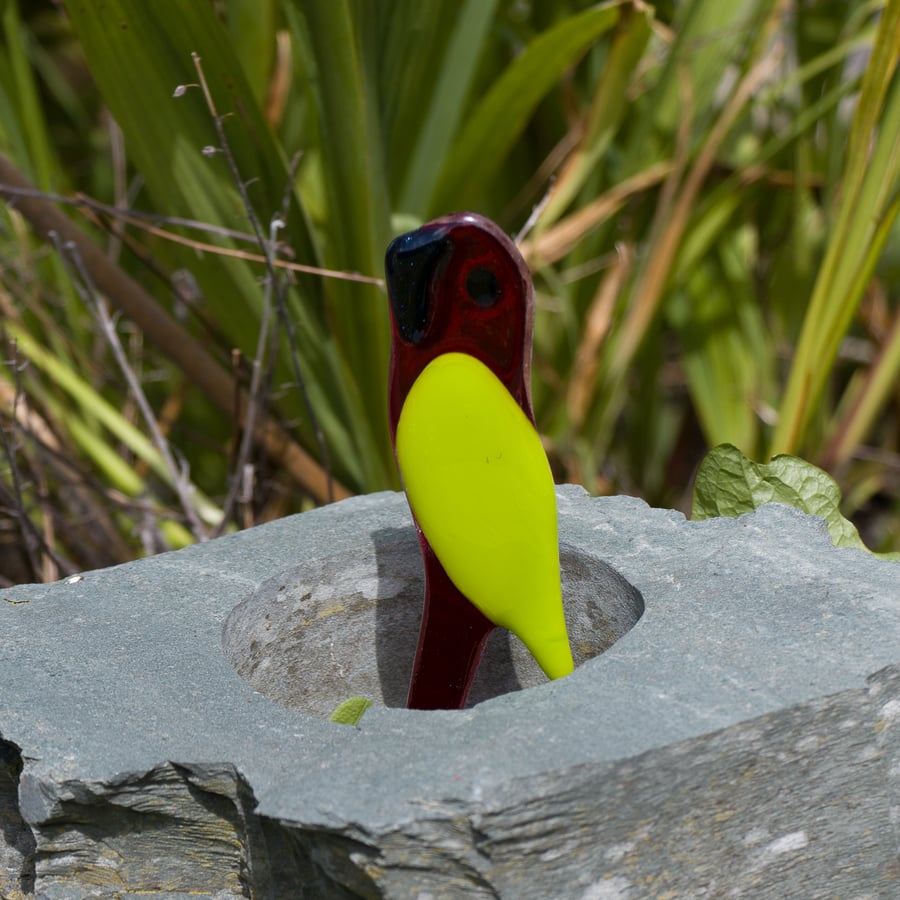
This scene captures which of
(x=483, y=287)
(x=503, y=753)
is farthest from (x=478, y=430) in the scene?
(x=503, y=753)

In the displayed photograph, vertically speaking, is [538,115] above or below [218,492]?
above

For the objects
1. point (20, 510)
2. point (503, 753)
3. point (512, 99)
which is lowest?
point (20, 510)

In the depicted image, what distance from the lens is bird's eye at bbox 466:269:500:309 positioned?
61cm

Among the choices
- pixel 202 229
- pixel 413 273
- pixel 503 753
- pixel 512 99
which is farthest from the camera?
pixel 512 99

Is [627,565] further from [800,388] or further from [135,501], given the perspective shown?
[135,501]

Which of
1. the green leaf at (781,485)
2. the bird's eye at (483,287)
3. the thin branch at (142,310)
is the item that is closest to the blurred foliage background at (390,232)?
the thin branch at (142,310)

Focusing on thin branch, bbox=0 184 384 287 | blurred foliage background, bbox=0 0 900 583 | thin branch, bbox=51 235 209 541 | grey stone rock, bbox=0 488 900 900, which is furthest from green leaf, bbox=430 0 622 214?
grey stone rock, bbox=0 488 900 900

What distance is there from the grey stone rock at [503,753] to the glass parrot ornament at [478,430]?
0.22ft

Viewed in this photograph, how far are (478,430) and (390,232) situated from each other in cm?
42

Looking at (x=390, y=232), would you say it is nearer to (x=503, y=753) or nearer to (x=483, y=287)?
(x=483, y=287)

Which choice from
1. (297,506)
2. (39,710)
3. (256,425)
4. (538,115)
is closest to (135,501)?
(256,425)

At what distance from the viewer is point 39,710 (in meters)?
0.57

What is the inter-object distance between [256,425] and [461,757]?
0.63 m

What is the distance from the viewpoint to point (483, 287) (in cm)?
62
